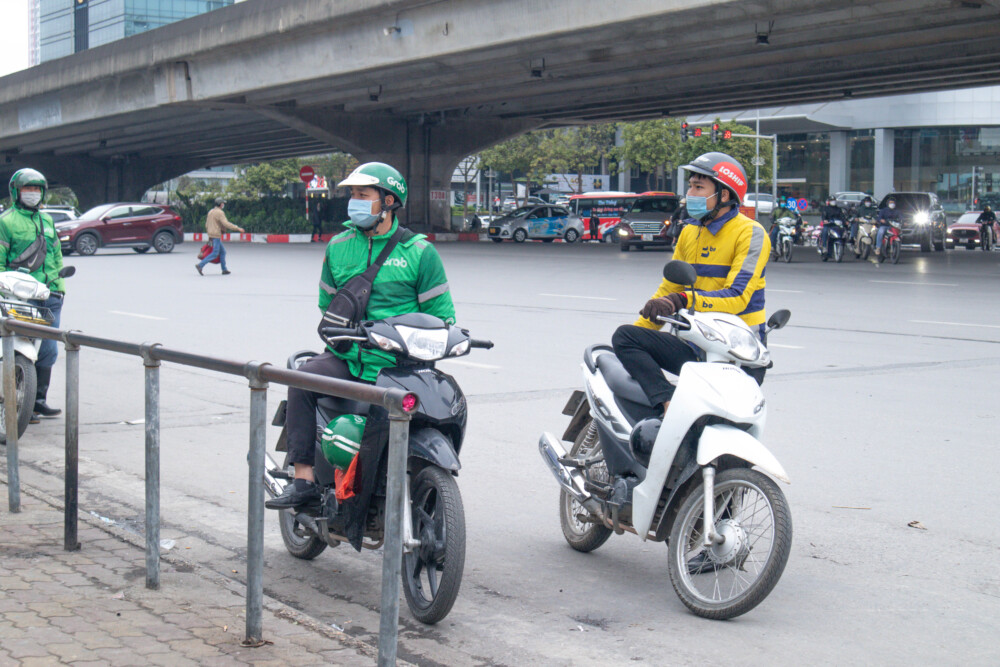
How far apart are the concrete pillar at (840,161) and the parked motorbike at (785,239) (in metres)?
40.7

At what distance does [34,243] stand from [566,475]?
196 inches

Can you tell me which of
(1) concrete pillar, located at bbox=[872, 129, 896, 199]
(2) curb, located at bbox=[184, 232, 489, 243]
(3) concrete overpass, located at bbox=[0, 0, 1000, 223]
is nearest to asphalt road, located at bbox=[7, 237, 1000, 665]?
(3) concrete overpass, located at bbox=[0, 0, 1000, 223]

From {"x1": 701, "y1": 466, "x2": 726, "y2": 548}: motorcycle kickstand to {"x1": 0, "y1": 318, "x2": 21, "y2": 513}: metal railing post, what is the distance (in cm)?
357

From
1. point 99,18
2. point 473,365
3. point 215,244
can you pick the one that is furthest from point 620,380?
point 99,18

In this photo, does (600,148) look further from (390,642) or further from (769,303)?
(390,642)

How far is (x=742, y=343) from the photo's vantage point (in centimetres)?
452

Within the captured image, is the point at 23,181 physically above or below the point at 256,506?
above

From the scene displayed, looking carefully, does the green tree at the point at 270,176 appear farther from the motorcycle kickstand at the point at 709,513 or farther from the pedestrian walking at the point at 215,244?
the motorcycle kickstand at the point at 709,513

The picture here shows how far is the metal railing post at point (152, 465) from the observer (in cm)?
462

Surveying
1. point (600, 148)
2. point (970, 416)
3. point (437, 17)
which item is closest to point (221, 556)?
point (970, 416)

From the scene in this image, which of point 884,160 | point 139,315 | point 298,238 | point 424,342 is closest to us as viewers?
point 424,342

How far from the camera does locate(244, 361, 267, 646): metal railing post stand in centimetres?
401

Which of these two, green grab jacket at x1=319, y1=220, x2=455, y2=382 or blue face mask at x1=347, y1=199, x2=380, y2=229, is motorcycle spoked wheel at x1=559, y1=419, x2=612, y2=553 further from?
blue face mask at x1=347, y1=199, x2=380, y2=229

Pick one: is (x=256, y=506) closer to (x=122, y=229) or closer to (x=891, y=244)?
(x=891, y=244)
